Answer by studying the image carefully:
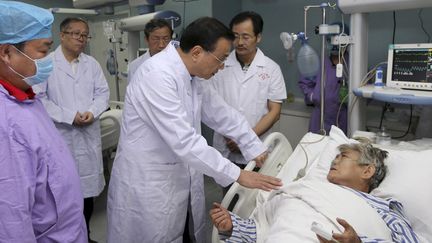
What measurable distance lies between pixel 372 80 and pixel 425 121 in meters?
0.37

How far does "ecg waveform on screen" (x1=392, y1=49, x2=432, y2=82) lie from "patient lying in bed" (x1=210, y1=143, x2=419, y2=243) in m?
0.54

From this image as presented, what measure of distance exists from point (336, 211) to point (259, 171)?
586 millimetres

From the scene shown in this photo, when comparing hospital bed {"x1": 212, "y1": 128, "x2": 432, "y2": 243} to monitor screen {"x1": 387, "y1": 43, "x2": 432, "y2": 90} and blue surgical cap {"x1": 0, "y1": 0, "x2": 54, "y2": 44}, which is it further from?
blue surgical cap {"x1": 0, "y1": 0, "x2": 54, "y2": 44}

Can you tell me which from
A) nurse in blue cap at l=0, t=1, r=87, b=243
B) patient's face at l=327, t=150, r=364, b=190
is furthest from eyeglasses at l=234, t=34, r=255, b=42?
nurse in blue cap at l=0, t=1, r=87, b=243

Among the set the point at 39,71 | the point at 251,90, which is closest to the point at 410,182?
the point at 251,90

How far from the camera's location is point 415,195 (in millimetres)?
1448

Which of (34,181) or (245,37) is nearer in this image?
(34,181)

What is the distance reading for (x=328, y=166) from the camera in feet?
5.42

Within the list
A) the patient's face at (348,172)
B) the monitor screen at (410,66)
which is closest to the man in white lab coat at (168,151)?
the patient's face at (348,172)

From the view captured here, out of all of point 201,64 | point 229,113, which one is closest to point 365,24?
point 229,113

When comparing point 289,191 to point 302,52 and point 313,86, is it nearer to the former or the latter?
point 302,52

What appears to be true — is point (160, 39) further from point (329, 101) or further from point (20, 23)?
point (20, 23)

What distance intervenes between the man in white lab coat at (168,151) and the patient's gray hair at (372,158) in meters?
0.38

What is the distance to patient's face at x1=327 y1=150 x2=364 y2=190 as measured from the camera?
4.81 feet
